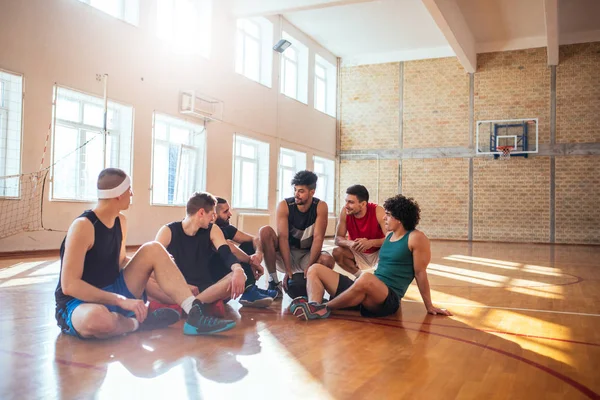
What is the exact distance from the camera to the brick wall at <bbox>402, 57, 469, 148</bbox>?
1617 cm

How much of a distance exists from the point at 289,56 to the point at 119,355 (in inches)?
522

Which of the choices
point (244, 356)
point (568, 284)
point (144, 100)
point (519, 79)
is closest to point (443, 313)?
point (244, 356)

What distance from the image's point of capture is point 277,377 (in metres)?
2.48

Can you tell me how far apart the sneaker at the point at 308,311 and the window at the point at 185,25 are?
8063 millimetres

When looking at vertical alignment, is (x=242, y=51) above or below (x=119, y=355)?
above

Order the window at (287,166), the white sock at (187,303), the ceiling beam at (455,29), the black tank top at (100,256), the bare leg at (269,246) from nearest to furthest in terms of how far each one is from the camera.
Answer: the black tank top at (100,256), the white sock at (187,303), the bare leg at (269,246), the ceiling beam at (455,29), the window at (287,166)

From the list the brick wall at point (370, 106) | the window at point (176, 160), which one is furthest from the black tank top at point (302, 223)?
the brick wall at point (370, 106)

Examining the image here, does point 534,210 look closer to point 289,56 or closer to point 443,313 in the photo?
point 289,56

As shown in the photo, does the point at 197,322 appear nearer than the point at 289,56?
Yes

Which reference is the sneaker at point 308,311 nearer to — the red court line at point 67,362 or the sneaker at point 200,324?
the sneaker at point 200,324

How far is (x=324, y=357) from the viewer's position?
2.85 m

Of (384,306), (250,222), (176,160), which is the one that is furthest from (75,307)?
(250,222)

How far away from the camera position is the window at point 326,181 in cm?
1711

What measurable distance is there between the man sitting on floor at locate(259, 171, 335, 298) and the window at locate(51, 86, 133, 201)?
15.6ft
